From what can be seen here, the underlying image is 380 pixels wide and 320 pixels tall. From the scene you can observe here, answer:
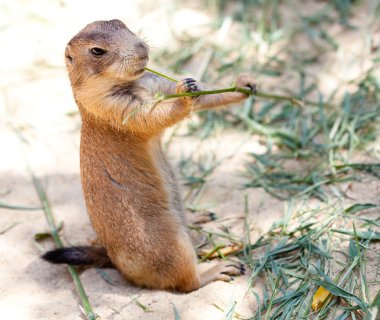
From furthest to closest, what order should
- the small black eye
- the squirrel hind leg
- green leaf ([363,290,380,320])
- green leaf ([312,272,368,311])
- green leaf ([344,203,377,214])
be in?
green leaf ([344,203,377,214]), the squirrel hind leg, the small black eye, green leaf ([312,272,368,311]), green leaf ([363,290,380,320])

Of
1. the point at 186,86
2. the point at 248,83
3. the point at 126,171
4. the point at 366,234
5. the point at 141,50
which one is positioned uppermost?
the point at 141,50

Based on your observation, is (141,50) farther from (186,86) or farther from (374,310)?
→ (374,310)

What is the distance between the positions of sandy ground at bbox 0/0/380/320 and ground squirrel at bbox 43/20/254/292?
19cm

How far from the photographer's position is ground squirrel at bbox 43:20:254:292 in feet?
13.0

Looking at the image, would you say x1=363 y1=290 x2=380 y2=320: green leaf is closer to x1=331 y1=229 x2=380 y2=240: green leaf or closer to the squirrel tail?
x1=331 y1=229 x2=380 y2=240: green leaf

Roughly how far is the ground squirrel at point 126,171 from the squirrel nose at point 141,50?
0.12m

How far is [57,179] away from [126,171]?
139cm

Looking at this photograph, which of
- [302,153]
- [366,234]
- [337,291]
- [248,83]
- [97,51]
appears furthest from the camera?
[302,153]

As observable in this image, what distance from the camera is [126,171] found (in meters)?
4.21

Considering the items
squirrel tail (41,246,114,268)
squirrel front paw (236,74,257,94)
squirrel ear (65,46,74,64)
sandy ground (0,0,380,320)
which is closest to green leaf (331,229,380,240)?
sandy ground (0,0,380,320)

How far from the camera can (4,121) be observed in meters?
6.06

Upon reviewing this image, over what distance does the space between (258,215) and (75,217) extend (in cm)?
151

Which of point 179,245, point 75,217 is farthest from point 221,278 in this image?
point 75,217

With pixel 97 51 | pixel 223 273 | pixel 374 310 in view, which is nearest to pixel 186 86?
pixel 97 51
